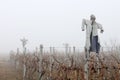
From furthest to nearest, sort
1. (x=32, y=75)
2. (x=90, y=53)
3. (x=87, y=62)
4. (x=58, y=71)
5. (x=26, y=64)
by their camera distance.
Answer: (x=26, y=64)
(x=32, y=75)
(x=58, y=71)
(x=90, y=53)
(x=87, y=62)

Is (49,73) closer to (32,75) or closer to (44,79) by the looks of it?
(44,79)

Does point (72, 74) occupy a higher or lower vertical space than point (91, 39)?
A: lower

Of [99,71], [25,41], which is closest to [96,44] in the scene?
[99,71]

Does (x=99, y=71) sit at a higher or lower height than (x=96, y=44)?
lower

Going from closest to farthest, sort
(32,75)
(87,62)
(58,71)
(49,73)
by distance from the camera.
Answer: (87,62)
(58,71)
(49,73)
(32,75)

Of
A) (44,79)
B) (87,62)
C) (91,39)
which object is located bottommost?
(44,79)

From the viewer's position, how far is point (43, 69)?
→ 13.2 metres

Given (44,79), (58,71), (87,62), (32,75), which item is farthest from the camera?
(32,75)

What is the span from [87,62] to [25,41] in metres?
35.6

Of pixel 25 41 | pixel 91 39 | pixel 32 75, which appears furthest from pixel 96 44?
pixel 25 41

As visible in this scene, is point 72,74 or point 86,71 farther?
point 72,74

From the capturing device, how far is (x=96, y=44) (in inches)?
402

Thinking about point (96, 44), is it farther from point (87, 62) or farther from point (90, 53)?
point (87, 62)

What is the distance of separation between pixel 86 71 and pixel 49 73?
3.36 meters
